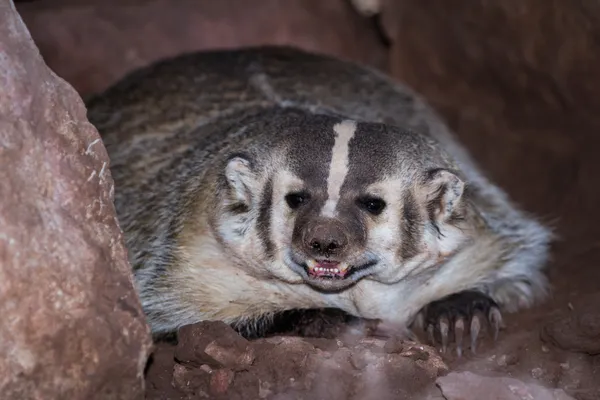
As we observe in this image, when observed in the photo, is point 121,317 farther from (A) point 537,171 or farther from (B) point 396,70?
(B) point 396,70

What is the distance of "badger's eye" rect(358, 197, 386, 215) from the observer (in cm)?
254

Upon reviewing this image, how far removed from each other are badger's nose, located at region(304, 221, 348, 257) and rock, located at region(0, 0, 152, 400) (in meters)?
0.47

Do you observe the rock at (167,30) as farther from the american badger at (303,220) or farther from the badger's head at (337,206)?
the badger's head at (337,206)

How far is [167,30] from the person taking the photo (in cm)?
455

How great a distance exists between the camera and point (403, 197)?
2.63 metres

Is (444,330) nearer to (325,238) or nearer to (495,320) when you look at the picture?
(495,320)

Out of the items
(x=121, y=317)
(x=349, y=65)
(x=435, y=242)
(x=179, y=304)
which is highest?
(x=349, y=65)

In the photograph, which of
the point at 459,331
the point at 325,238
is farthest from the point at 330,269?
the point at 459,331

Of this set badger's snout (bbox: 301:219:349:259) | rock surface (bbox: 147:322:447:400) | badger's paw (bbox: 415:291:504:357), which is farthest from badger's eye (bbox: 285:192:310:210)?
badger's paw (bbox: 415:291:504:357)

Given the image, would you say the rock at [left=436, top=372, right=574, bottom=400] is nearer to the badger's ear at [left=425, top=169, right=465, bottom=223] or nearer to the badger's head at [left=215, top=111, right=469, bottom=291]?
the badger's head at [left=215, top=111, right=469, bottom=291]

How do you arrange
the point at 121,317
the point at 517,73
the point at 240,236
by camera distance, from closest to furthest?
the point at 121,317
the point at 240,236
the point at 517,73

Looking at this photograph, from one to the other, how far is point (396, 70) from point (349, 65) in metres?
0.70

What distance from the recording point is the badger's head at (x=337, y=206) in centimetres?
251

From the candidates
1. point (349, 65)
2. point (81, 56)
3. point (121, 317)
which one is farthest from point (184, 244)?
point (81, 56)
